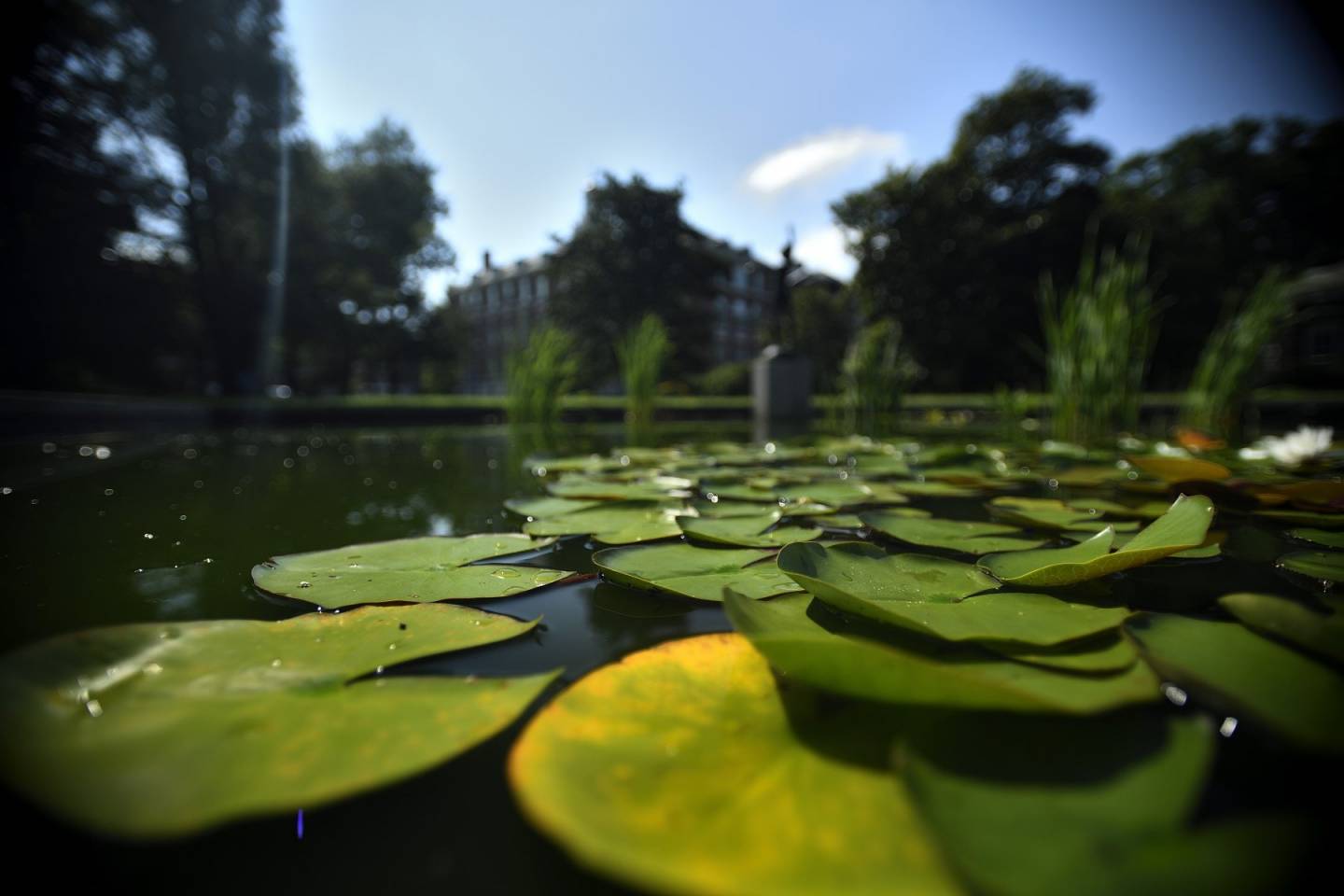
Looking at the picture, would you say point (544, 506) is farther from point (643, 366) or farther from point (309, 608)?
point (643, 366)

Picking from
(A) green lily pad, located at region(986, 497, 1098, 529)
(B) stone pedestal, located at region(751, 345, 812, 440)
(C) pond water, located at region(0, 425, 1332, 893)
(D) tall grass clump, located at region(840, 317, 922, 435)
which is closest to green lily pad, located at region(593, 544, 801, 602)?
(C) pond water, located at region(0, 425, 1332, 893)

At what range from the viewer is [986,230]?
1258cm

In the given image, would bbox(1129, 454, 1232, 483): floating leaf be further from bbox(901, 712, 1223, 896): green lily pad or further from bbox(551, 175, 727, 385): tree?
bbox(551, 175, 727, 385): tree

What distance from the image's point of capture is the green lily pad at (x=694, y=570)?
0.60 meters

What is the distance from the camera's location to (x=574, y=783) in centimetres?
28

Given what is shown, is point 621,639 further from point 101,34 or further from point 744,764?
point 101,34

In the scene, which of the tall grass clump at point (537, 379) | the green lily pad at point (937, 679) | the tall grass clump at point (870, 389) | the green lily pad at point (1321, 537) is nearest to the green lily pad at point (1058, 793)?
the green lily pad at point (937, 679)

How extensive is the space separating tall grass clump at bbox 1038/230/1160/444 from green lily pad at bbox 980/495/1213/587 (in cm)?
171

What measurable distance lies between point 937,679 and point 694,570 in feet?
1.27

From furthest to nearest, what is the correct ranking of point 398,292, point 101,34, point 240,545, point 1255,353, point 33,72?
point 398,292
point 101,34
point 33,72
point 1255,353
point 240,545

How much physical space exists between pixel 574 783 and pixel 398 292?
642 inches

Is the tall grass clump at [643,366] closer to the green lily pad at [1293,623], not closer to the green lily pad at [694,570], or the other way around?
the green lily pad at [694,570]

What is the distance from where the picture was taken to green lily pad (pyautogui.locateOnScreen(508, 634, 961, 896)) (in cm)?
23

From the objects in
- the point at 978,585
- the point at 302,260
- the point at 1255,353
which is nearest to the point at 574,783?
the point at 978,585
